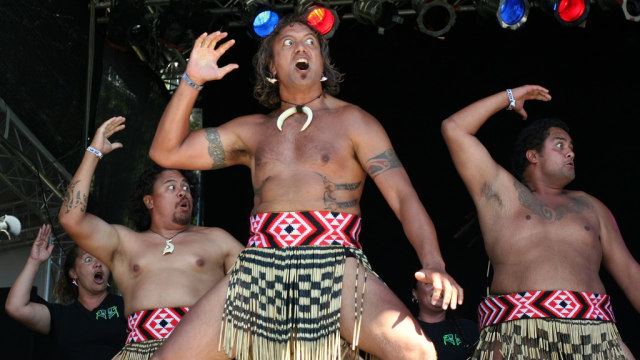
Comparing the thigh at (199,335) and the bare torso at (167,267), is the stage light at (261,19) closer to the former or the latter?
the bare torso at (167,267)

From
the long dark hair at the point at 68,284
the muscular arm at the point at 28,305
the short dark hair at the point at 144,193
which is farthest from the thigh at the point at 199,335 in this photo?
the long dark hair at the point at 68,284

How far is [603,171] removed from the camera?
7.11 meters

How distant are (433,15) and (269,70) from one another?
3.17 m

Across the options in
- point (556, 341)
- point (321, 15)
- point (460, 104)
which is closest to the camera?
point (556, 341)

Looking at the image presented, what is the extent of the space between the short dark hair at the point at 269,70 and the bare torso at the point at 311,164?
27 centimetres

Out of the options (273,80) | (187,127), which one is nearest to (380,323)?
(187,127)

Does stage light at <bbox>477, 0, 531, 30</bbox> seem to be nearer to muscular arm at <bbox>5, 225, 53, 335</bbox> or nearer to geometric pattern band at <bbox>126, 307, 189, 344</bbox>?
geometric pattern band at <bbox>126, 307, 189, 344</bbox>

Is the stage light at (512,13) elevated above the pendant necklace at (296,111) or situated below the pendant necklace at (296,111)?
above

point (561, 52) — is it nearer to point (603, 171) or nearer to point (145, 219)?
point (603, 171)

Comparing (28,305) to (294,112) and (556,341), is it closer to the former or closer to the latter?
(294,112)

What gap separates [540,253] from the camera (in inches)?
147

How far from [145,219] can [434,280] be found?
106 inches

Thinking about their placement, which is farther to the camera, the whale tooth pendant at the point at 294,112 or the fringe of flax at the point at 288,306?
Result: the whale tooth pendant at the point at 294,112

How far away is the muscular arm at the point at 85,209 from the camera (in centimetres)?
414
